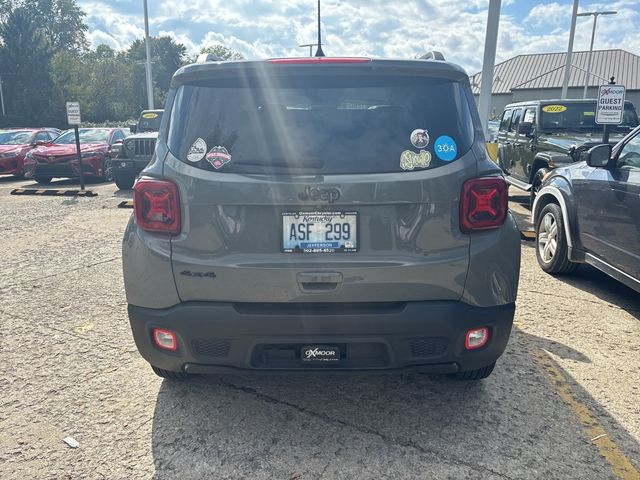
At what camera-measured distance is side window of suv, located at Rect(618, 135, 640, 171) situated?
4.18m

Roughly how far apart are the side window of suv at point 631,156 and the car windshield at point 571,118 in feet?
15.5

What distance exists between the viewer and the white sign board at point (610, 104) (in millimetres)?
7051

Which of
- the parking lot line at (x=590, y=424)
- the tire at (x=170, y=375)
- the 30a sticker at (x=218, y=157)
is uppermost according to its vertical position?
the 30a sticker at (x=218, y=157)

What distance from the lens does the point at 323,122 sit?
7.84 ft

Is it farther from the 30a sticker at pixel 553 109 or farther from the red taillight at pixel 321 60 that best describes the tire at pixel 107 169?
the red taillight at pixel 321 60

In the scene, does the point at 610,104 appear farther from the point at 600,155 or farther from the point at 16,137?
the point at 16,137

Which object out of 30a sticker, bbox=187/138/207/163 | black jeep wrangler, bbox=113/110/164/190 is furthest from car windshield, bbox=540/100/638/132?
black jeep wrangler, bbox=113/110/164/190

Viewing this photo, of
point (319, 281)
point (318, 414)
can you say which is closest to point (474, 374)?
point (318, 414)

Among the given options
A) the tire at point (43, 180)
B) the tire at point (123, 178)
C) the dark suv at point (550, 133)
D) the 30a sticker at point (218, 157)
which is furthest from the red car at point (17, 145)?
the 30a sticker at point (218, 157)

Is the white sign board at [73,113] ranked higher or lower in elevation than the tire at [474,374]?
higher

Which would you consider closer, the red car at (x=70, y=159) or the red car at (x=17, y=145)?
the red car at (x=70, y=159)

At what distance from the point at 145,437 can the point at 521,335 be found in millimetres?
2878

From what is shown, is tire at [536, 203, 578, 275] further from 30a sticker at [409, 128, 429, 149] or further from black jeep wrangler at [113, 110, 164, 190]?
black jeep wrangler at [113, 110, 164, 190]

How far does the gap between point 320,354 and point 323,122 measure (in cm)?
111
